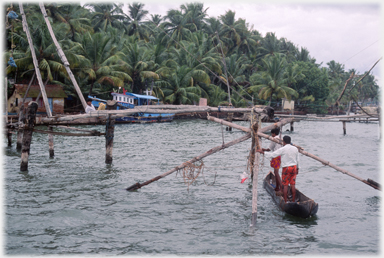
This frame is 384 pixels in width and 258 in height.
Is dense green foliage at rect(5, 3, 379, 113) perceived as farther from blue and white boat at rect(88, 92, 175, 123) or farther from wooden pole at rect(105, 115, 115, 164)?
wooden pole at rect(105, 115, 115, 164)

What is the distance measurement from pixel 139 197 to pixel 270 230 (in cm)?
413

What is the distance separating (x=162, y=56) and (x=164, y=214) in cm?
3859

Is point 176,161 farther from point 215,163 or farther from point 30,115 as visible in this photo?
point 30,115

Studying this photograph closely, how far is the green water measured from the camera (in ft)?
24.4

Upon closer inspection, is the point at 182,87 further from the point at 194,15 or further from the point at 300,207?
the point at 300,207

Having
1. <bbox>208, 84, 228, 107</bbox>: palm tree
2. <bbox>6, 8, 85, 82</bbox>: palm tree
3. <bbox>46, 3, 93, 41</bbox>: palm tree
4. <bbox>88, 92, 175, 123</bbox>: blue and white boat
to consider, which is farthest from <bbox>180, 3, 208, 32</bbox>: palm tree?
<bbox>6, 8, 85, 82</bbox>: palm tree

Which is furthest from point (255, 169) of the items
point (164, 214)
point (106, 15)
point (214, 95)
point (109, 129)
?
point (106, 15)

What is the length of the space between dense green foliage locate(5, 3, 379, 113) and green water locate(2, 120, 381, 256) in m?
14.1

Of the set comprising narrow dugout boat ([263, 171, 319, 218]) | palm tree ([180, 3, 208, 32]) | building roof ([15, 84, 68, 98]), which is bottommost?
narrow dugout boat ([263, 171, 319, 218])

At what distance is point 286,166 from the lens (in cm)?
884

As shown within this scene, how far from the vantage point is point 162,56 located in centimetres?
4606

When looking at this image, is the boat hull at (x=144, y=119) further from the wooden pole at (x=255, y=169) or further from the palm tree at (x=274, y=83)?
the wooden pole at (x=255, y=169)

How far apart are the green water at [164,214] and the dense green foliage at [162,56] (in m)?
14.1

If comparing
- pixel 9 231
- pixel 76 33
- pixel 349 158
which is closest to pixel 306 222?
pixel 9 231
